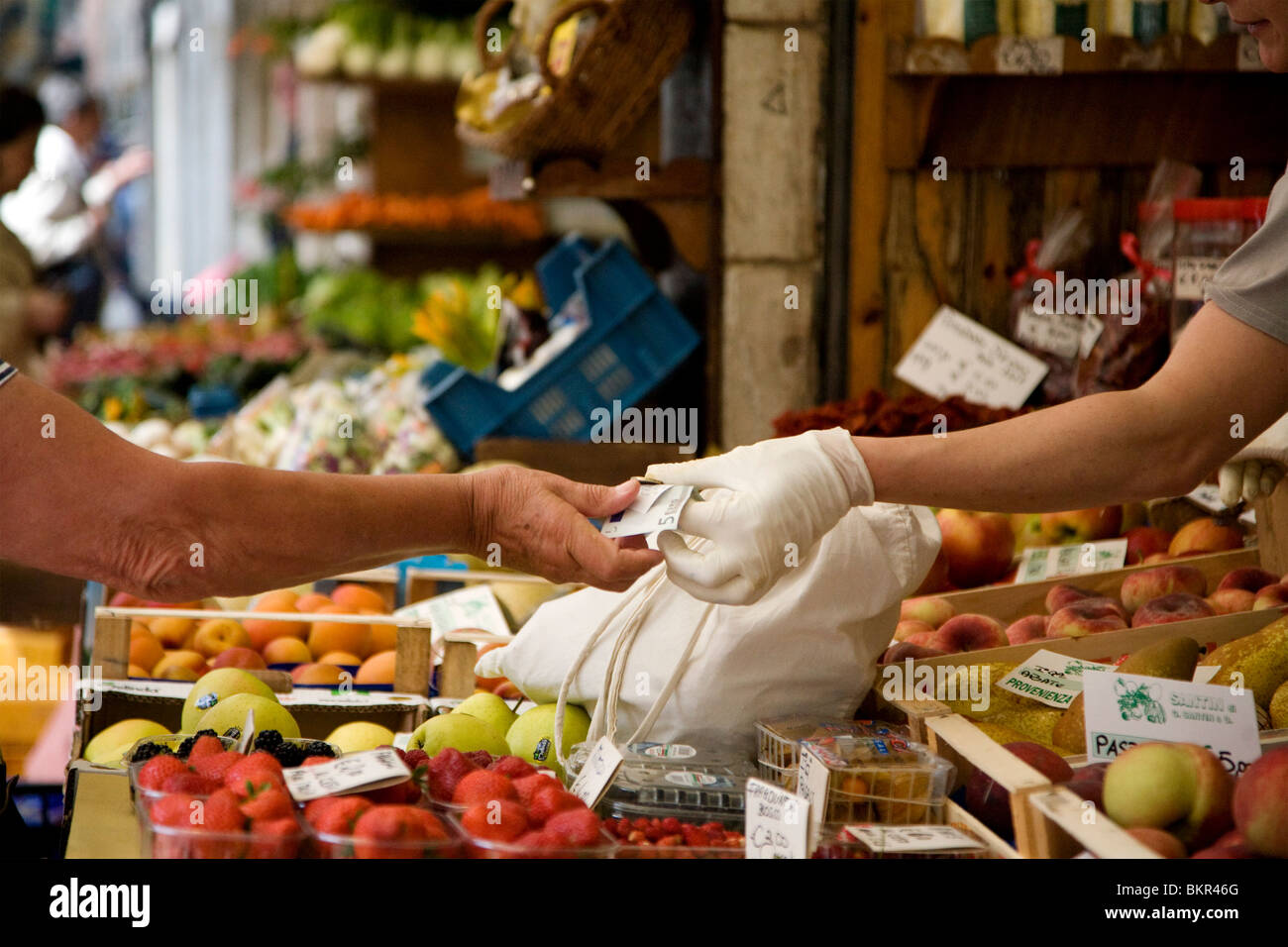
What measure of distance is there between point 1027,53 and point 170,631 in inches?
93.0

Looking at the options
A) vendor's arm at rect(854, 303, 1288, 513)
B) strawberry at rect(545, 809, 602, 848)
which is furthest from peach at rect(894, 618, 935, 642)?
strawberry at rect(545, 809, 602, 848)

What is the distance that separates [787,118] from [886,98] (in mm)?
277

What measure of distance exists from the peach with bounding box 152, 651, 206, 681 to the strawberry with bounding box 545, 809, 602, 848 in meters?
1.27

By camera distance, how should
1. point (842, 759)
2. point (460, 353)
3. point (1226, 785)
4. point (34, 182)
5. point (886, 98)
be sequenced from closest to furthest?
point (1226, 785) → point (842, 759) → point (886, 98) → point (460, 353) → point (34, 182)

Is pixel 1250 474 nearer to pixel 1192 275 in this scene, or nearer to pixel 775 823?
pixel 1192 275

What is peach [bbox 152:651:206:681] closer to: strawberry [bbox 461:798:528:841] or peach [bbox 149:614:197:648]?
peach [bbox 149:614:197:648]

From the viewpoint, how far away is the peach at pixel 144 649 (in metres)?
2.50

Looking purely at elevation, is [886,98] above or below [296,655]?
above

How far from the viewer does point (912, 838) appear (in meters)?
1.40

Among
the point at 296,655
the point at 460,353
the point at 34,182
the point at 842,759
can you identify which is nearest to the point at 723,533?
the point at 842,759

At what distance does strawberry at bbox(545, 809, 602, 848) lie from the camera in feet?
4.38
